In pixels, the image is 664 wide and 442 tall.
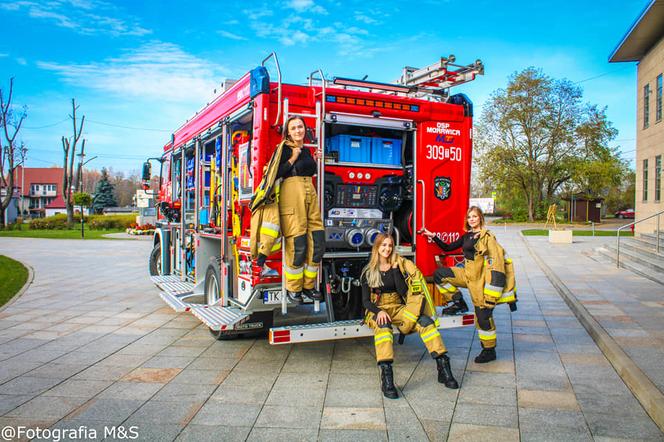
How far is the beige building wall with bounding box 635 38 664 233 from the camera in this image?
65.5 feet

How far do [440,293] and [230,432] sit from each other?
10.5 feet

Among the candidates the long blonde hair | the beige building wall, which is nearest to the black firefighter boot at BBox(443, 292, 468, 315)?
the long blonde hair

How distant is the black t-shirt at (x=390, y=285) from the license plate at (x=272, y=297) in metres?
0.88

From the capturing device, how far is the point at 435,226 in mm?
6555

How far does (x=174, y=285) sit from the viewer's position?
8.45m

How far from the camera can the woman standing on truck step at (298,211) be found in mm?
5250

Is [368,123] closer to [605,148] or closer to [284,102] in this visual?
[284,102]

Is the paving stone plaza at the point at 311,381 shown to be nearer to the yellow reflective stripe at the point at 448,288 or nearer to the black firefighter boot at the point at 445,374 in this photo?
the black firefighter boot at the point at 445,374

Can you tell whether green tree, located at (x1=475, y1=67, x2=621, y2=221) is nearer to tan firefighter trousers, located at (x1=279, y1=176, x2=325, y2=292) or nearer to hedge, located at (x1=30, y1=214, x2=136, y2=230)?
hedge, located at (x1=30, y1=214, x2=136, y2=230)

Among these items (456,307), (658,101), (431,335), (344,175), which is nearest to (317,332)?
(431,335)

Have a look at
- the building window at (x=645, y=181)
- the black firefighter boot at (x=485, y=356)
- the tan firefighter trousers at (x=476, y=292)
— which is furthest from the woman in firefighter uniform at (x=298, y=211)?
the building window at (x=645, y=181)

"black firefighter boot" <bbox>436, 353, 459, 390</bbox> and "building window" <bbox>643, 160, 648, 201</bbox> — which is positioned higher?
"building window" <bbox>643, 160, 648, 201</bbox>

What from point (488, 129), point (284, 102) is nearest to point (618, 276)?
point (284, 102)

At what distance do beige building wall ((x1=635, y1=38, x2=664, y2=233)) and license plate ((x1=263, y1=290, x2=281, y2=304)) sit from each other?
58.3 ft
